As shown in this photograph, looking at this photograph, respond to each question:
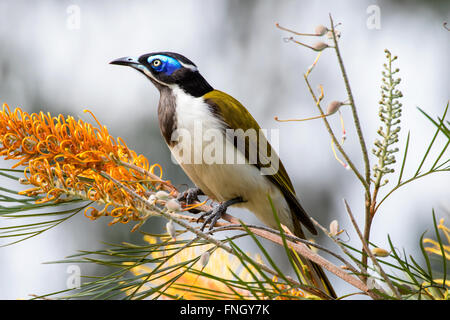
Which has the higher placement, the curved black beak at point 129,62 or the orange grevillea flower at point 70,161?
the curved black beak at point 129,62

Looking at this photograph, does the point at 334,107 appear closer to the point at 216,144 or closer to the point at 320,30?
the point at 320,30

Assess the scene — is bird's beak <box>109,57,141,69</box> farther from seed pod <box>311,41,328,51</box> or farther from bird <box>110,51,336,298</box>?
seed pod <box>311,41,328,51</box>

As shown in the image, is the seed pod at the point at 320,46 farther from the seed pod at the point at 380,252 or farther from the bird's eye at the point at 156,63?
the bird's eye at the point at 156,63

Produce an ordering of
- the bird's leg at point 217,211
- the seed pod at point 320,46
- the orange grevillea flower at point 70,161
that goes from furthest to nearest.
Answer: the bird's leg at point 217,211
the orange grevillea flower at point 70,161
the seed pod at point 320,46

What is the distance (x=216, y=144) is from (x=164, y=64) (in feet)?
1.32

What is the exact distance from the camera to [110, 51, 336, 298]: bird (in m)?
2.01

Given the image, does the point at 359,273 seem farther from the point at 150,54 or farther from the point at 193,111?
the point at 150,54

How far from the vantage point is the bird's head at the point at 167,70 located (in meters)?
2.13

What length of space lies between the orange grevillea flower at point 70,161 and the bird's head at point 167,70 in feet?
3.27

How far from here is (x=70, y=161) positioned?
112 centimetres

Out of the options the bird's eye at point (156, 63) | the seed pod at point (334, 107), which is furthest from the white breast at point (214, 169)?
the seed pod at point (334, 107)

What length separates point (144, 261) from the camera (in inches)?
41.5

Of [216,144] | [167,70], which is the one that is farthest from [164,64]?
Result: [216,144]

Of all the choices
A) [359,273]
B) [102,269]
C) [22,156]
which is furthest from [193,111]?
[102,269]
